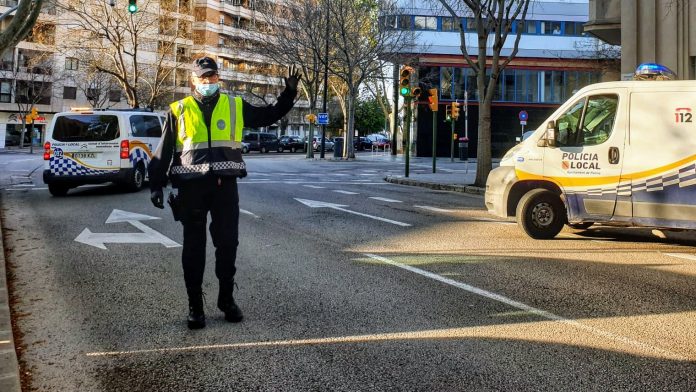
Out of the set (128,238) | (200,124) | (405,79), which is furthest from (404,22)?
(200,124)

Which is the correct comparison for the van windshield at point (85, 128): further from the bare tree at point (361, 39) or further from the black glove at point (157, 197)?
the bare tree at point (361, 39)

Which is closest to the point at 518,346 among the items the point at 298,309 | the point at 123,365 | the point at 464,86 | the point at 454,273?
the point at 298,309

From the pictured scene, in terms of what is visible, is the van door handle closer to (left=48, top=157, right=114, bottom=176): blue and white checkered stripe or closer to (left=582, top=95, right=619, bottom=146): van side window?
(left=582, top=95, right=619, bottom=146): van side window

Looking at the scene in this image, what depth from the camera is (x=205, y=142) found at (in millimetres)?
4234

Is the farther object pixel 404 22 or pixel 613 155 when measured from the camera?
pixel 404 22

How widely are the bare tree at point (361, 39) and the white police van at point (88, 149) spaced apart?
68.7 feet

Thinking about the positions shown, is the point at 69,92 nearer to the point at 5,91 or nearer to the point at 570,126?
the point at 5,91

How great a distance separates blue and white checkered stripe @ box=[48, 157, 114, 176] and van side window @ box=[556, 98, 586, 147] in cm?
990

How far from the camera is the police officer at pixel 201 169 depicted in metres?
4.22

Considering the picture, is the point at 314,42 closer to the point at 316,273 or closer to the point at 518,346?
the point at 316,273

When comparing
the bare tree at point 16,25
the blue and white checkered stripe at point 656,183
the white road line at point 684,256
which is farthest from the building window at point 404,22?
the white road line at point 684,256

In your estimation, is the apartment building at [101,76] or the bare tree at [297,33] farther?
the apartment building at [101,76]

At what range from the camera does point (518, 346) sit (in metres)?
3.93

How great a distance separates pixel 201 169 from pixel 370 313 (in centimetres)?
170
